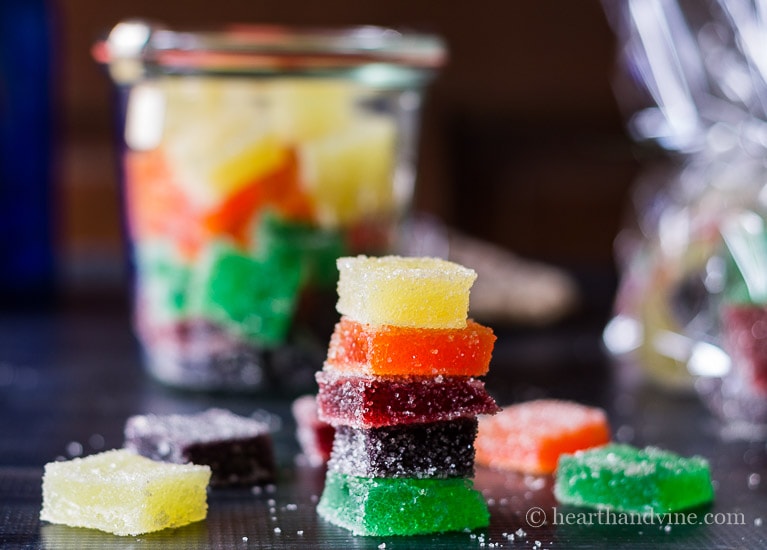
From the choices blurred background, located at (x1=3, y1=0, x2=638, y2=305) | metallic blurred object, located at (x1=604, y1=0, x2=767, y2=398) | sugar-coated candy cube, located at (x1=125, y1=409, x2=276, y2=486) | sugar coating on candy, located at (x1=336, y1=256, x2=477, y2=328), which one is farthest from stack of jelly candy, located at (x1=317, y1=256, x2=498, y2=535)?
blurred background, located at (x1=3, y1=0, x2=638, y2=305)

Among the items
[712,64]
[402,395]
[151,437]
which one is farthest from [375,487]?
[712,64]

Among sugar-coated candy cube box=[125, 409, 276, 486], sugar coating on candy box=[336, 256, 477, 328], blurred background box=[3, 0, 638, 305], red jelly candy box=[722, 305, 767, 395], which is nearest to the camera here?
sugar coating on candy box=[336, 256, 477, 328]

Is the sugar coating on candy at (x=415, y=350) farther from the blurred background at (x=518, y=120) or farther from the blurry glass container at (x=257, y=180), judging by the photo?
the blurred background at (x=518, y=120)

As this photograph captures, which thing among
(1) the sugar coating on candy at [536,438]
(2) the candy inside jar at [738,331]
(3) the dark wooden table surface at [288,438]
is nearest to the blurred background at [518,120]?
(3) the dark wooden table surface at [288,438]

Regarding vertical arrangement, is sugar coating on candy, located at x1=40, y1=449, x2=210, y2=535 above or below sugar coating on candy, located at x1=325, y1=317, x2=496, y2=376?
below

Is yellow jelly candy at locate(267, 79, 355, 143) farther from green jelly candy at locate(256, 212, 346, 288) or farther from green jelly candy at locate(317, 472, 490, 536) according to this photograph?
green jelly candy at locate(317, 472, 490, 536)

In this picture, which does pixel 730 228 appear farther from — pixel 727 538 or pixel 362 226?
pixel 727 538

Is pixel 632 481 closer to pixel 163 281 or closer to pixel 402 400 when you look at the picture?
pixel 402 400
